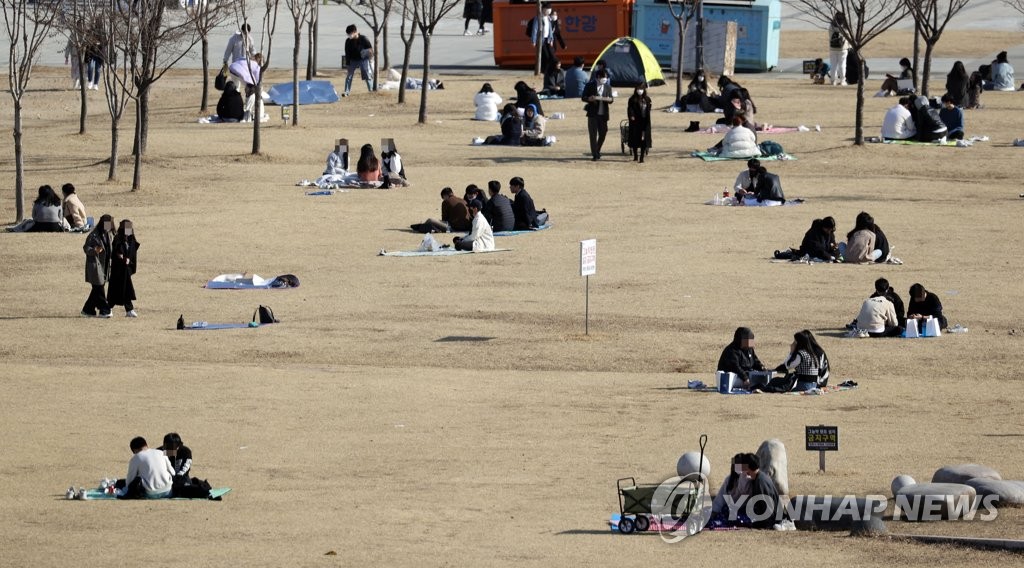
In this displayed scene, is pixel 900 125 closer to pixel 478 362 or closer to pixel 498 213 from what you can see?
pixel 498 213

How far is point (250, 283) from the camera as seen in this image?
23.2m

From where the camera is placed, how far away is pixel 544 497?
13.2 meters

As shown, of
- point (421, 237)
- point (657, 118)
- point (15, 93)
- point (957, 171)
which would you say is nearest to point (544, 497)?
point (421, 237)

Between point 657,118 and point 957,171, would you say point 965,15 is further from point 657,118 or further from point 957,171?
point 957,171

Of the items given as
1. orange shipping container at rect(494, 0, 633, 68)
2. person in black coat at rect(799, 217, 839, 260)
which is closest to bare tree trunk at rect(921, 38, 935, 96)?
orange shipping container at rect(494, 0, 633, 68)

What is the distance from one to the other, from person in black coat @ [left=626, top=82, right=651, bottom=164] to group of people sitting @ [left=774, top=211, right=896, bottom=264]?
420 inches

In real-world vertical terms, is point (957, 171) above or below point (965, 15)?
below

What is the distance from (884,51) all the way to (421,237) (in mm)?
32759

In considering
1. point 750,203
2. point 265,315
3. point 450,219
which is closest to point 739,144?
point 750,203

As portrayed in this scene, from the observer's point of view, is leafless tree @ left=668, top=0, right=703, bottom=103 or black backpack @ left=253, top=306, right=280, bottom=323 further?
leafless tree @ left=668, top=0, right=703, bottom=103

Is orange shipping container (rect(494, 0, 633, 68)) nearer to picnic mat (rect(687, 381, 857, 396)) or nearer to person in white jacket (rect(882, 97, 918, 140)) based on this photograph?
person in white jacket (rect(882, 97, 918, 140))

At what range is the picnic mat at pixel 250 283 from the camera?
2302 centimetres

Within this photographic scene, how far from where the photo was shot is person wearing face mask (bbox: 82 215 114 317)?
69.5ft

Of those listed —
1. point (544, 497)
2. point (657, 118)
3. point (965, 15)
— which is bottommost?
point (544, 497)
